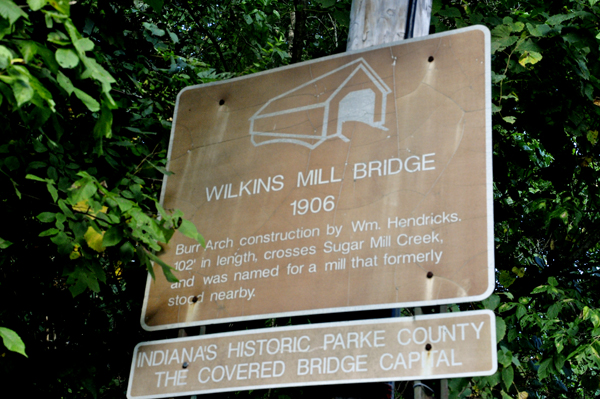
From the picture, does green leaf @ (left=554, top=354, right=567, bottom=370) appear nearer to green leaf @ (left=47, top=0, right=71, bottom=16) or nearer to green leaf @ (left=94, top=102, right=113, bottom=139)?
green leaf @ (left=94, top=102, right=113, bottom=139)

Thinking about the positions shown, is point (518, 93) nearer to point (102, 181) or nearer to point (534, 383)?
point (534, 383)

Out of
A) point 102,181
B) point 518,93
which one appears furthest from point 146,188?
point 518,93

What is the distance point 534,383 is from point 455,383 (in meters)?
2.02

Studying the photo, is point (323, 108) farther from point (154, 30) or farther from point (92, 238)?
point (154, 30)

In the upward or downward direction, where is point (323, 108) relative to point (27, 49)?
upward

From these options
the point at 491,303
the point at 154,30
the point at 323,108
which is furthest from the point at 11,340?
the point at 154,30

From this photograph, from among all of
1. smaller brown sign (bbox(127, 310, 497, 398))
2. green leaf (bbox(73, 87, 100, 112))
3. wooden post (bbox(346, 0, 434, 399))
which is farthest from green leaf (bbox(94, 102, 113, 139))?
wooden post (bbox(346, 0, 434, 399))

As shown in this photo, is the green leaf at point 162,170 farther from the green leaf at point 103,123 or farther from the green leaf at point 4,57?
the green leaf at point 4,57

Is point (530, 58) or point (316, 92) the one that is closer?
point (316, 92)

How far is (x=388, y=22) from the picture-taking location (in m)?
3.08

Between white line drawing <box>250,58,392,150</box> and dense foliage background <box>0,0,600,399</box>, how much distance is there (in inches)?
24.4

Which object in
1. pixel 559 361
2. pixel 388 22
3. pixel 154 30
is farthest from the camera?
pixel 154 30

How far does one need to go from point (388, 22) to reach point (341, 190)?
3.04 ft

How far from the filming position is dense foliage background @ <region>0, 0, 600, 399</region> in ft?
8.59
